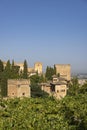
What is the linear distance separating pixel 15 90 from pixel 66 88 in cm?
780

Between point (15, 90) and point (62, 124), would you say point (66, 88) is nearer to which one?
point (15, 90)

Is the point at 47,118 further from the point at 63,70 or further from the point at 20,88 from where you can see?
the point at 63,70

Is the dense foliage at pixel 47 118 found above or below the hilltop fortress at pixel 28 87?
below

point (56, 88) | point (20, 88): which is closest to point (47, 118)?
point (20, 88)

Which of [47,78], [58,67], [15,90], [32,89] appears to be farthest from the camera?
[58,67]

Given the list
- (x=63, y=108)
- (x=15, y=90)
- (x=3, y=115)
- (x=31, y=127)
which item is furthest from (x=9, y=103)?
(x=15, y=90)

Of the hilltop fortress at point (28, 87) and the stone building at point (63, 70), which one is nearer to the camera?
the hilltop fortress at point (28, 87)

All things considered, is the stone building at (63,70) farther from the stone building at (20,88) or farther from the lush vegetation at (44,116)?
the lush vegetation at (44,116)

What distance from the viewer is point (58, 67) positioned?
158ft

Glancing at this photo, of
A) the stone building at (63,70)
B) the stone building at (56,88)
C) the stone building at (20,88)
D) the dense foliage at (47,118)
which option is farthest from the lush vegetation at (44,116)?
the stone building at (63,70)

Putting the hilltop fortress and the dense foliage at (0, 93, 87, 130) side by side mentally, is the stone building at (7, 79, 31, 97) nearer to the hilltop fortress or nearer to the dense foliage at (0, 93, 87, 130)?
the hilltop fortress

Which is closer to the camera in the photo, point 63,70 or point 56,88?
point 56,88

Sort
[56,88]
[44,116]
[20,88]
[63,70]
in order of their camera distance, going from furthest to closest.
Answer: [63,70]
[56,88]
[20,88]
[44,116]

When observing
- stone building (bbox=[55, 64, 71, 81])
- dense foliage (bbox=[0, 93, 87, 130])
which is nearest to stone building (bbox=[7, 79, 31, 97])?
dense foliage (bbox=[0, 93, 87, 130])
